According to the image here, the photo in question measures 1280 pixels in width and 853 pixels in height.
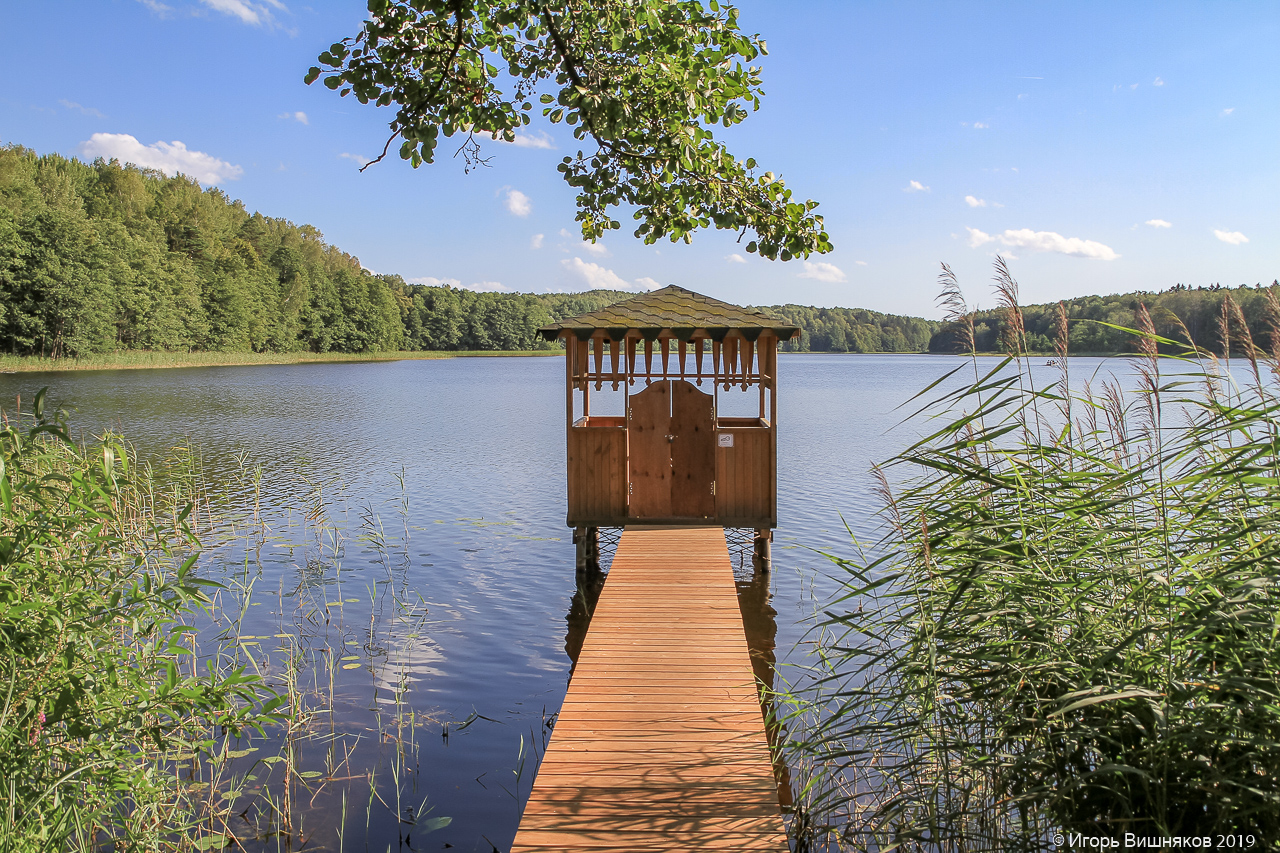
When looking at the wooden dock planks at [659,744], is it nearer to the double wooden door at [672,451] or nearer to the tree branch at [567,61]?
the double wooden door at [672,451]

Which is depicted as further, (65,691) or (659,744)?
(659,744)

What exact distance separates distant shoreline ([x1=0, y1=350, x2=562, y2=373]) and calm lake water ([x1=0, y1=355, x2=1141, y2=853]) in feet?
86.8

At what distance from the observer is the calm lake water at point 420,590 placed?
5344 mm

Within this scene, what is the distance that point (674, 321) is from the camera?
9203 mm

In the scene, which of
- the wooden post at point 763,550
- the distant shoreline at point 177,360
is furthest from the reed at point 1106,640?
the distant shoreline at point 177,360

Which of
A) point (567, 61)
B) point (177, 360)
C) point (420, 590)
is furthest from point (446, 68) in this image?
point (177, 360)

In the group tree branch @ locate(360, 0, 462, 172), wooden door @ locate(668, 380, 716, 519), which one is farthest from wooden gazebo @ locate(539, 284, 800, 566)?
tree branch @ locate(360, 0, 462, 172)

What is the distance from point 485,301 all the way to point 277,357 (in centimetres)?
4759

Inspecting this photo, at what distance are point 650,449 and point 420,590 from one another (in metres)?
3.54

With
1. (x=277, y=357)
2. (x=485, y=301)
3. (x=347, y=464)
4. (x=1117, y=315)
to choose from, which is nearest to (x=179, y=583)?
(x=1117, y=315)

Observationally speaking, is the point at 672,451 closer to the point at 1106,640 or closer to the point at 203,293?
the point at 1106,640

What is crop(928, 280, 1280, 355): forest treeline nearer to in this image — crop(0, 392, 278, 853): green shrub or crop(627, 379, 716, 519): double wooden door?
crop(0, 392, 278, 853): green shrub

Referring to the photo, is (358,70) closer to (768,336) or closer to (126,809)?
(126,809)

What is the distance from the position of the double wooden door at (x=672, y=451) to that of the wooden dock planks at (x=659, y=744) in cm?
274
